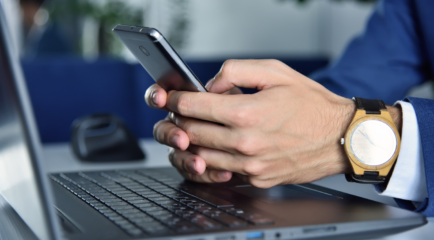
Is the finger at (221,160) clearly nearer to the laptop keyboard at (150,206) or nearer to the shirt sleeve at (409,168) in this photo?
the laptop keyboard at (150,206)

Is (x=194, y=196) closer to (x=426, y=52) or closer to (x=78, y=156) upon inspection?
(x=78, y=156)

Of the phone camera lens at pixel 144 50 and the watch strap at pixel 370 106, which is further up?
the phone camera lens at pixel 144 50

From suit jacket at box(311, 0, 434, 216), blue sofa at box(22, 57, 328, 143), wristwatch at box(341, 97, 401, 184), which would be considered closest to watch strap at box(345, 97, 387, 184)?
wristwatch at box(341, 97, 401, 184)

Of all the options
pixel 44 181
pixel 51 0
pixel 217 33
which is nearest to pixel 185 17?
pixel 217 33

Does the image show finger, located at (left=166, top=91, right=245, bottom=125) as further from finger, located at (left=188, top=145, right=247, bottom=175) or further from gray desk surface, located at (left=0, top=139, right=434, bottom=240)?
gray desk surface, located at (left=0, top=139, right=434, bottom=240)

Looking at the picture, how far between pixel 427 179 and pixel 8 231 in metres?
0.48

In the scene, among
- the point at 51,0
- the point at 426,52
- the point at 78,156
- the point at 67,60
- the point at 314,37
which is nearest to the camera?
the point at 78,156

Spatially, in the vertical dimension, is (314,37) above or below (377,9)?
below

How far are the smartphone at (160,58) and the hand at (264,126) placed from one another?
2cm

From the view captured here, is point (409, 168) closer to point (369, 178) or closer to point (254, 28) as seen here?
point (369, 178)

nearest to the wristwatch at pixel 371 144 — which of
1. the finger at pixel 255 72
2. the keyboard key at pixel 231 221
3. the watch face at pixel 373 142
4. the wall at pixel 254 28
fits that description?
the watch face at pixel 373 142

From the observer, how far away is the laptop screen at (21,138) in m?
0.25

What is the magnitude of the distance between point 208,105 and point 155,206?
128mm

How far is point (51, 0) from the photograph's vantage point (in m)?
4.11
